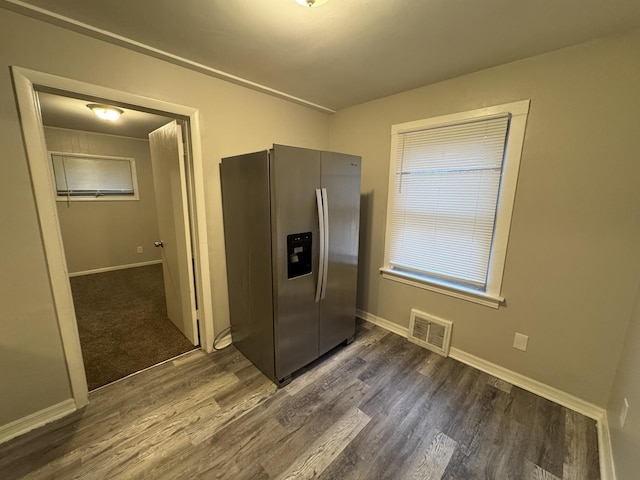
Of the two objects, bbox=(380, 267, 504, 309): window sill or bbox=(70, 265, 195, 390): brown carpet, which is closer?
bbox=(380, 267, 504, 309): window sill

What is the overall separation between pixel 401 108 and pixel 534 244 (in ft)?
5.25

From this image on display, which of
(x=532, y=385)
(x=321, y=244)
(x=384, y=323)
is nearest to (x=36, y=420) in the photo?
(x=321, y=244)

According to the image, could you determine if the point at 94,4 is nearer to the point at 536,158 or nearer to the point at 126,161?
the point at 536,158

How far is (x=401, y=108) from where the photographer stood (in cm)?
240

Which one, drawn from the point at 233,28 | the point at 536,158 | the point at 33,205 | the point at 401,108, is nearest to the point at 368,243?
the point at 401,108

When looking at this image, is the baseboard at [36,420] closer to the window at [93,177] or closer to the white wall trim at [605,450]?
the white wall trim at [605,450]

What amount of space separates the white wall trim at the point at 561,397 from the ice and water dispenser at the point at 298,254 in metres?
1.59

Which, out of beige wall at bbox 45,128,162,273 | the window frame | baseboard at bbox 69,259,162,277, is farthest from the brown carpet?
the window frame

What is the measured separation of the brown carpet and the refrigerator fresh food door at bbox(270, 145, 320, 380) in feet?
3.67

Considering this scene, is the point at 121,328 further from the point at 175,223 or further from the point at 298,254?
the point at 298,254

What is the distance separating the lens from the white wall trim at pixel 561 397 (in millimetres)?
1410

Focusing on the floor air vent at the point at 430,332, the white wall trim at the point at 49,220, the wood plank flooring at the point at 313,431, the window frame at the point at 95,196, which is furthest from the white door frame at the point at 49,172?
the window frame at the point at 95,196

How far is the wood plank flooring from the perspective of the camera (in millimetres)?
1383

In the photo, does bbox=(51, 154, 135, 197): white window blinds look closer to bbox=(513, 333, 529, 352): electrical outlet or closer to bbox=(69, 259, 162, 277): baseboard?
bbox=(69, 259, 162, 277): baseboard
